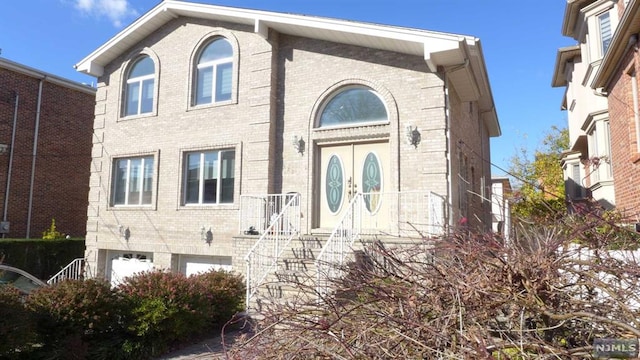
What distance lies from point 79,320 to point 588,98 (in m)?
14.9

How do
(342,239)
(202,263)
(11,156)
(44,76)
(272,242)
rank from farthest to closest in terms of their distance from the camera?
1. (44,76)
2. (11,156)
3. (202,263)
4. (272,242)
5. (342,239)

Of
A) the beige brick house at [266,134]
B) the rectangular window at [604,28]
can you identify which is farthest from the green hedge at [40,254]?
the rectangular window at [604,28]

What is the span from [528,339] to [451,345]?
46 cm

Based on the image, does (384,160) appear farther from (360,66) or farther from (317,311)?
(317,311)

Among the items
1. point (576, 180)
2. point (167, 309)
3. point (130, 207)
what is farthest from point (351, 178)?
point (576, 180)

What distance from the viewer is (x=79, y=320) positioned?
621 cm

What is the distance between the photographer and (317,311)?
288 centimetres

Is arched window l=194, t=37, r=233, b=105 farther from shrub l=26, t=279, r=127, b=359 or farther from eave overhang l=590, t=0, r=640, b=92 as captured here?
eave overhang l=590, t=0, r=640, b=92

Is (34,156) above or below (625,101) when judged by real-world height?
below

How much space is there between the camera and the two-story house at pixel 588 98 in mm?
12328

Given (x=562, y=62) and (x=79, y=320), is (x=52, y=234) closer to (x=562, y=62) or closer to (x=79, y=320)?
(x=79, y=320)

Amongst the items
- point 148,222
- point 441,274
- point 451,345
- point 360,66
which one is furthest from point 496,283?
point 148,222

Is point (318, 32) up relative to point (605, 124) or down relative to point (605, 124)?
up

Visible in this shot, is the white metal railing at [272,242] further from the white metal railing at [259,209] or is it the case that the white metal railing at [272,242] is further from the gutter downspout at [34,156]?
the gutter downspout at [34,156]
